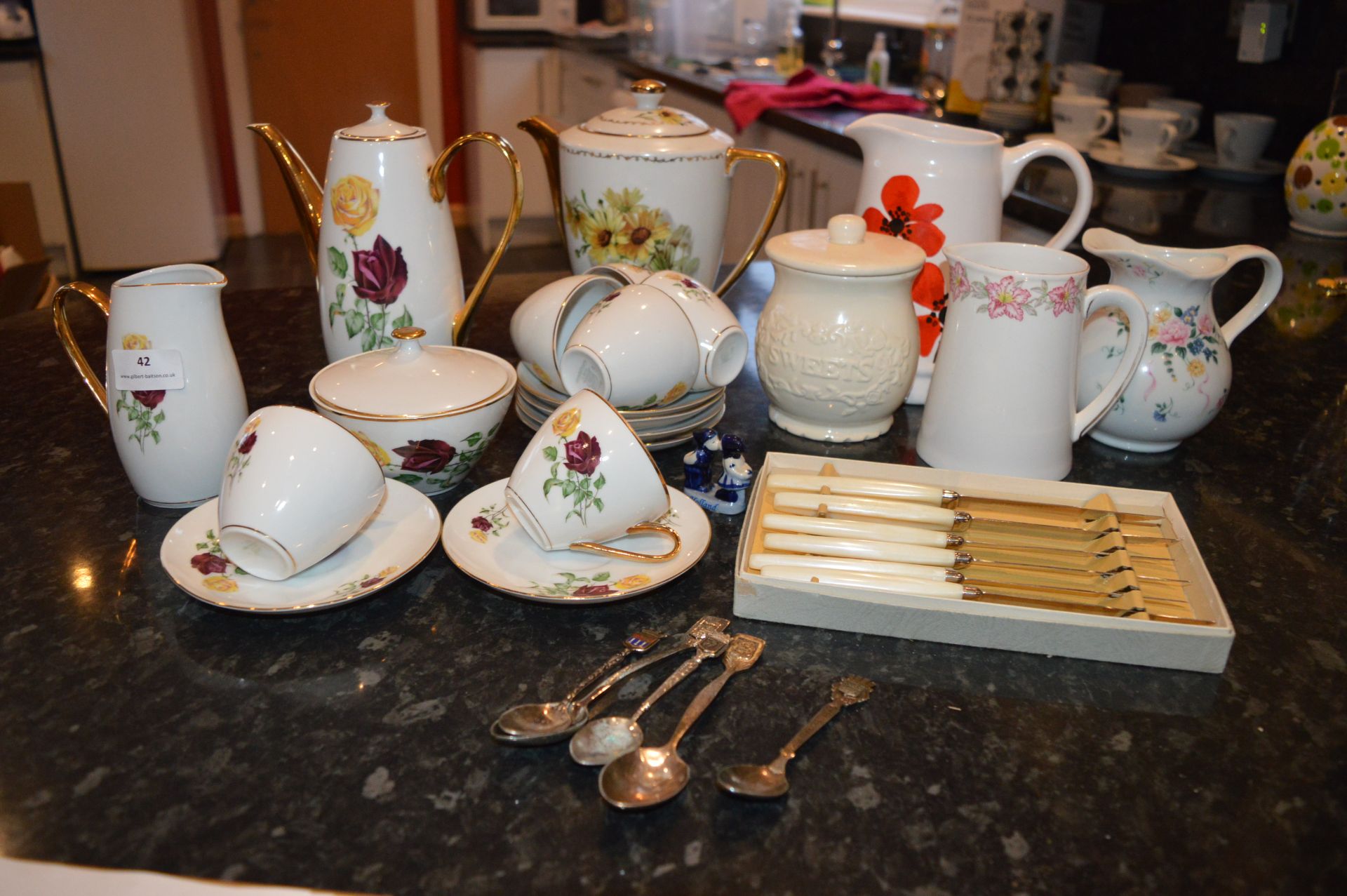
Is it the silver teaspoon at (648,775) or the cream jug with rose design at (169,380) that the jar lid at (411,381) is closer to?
the cream jug with rose design at (169,380)

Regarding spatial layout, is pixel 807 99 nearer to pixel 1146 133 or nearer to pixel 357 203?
pixel 1146 133

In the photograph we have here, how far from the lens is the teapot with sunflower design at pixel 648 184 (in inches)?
42.4

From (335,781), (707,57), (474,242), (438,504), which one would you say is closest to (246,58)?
(474,242)

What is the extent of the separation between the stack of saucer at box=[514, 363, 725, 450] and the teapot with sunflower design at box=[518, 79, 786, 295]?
18 centimetres

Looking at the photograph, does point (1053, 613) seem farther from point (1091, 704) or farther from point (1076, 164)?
point (1076, 164)

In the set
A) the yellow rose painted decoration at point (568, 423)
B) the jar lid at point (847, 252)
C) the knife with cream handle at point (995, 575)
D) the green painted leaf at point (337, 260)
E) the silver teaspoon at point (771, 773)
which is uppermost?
the jar lid at point (847, 252)

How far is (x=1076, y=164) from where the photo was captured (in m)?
0.94

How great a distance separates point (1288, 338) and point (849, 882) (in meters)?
1.09

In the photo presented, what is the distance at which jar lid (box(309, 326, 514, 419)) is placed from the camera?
778 mm

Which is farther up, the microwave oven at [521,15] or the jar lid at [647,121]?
the microwave oven at [521,15]

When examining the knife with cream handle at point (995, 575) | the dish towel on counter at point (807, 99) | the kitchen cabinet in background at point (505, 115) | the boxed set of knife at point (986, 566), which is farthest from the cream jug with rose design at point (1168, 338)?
the kitchen cabinet in background at point (505, 115)

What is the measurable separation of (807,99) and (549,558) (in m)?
2.15

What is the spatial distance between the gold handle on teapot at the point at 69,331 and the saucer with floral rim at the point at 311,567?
16 cm

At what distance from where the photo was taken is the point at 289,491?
67 centimetres
